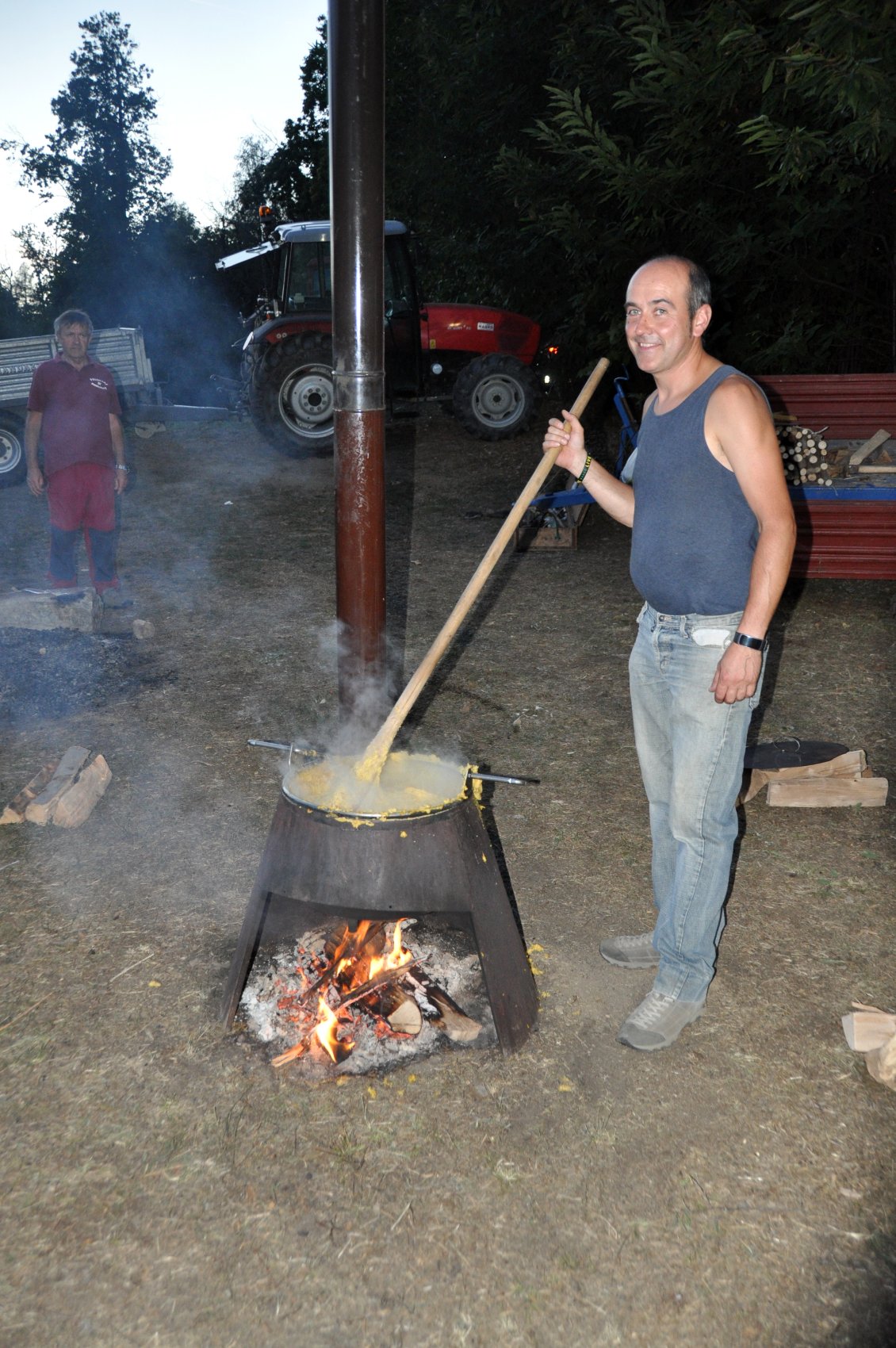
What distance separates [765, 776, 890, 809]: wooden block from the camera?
4.56m

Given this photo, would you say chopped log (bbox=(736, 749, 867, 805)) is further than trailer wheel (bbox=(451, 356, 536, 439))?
No

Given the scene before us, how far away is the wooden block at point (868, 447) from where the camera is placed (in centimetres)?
812

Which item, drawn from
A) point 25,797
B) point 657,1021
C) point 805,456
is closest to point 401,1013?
point 657,1021

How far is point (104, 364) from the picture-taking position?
11445 millimetres

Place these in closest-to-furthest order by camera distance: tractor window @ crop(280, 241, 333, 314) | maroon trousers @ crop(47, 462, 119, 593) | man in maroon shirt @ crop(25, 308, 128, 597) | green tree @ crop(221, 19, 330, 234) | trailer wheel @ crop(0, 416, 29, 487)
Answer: man in maroon shirt @ crop(25, 308, 128, 597)
maroon trousers @ crop(47, 462, 119, 593)
trailer wheel @ crop(0, 416, 29, 487)
tractor window @ crop(280, 241, 333, 314)
green tree @ crop(221, 19, 330, 234)

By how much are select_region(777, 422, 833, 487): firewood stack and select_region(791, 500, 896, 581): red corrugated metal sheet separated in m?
0.23

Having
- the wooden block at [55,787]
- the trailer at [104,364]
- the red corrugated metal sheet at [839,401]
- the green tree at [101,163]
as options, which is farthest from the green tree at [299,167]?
the wooden block at [55,787]

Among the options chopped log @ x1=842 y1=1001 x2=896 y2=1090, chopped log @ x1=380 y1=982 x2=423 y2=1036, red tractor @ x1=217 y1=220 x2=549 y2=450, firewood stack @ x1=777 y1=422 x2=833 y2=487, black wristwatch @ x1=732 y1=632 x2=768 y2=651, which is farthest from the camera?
red tractor @ x1=217 y1=220 x2=549 y2=450

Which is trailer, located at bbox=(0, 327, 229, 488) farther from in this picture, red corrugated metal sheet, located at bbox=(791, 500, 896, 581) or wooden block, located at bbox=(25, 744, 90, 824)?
red corrugated metal sheet, located at bbox=(791, 500, 896, 581)

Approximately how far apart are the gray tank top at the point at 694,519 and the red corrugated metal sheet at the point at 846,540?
18.0 feet

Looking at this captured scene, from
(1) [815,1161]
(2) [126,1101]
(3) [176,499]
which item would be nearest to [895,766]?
(1) [815,1161]

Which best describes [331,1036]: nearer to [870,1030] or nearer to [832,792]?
[870,1030]

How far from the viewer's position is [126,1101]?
2.80m

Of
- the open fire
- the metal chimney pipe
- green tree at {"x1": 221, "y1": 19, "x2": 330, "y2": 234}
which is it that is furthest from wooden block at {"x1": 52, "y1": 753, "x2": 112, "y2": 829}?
green tree at {"x1": 221, "y1": 19, "x2": 330, "y2": 234}
